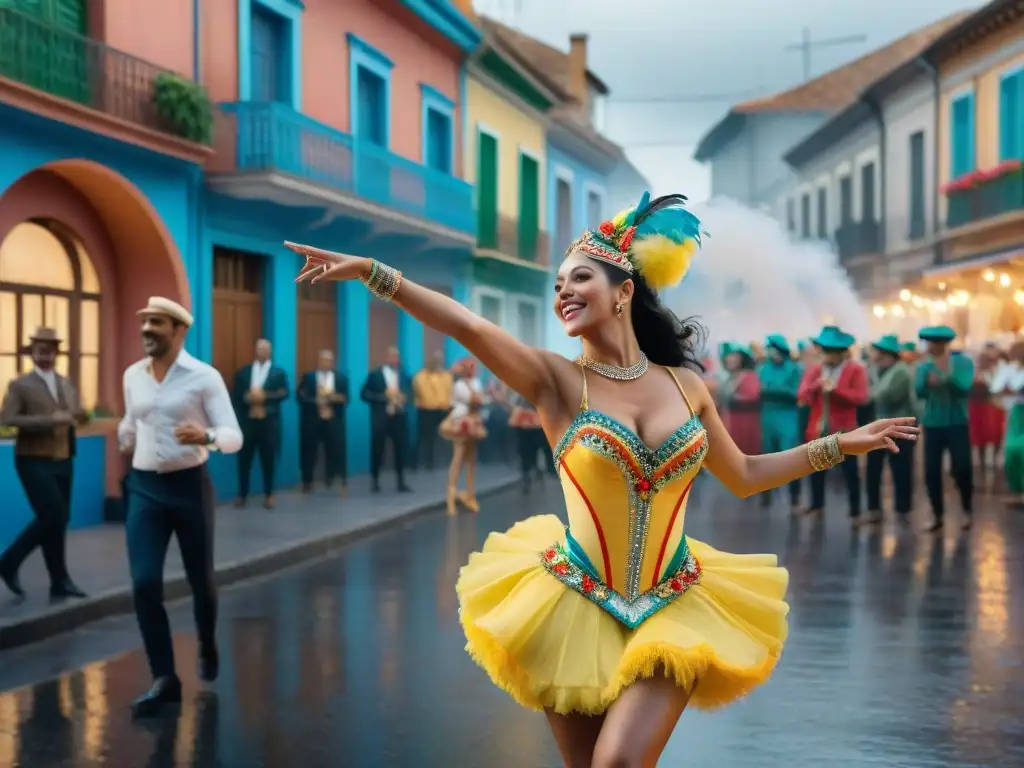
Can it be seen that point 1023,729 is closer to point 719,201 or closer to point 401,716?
point 401,716

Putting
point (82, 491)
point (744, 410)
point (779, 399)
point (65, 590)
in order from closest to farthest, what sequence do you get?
1. point (65, 590)
2. point (82, 491)
3. point (779, 399)
4. point (744, 410)

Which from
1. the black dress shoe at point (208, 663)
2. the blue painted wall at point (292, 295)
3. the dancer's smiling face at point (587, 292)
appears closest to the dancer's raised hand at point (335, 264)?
the dancer's smiling face at point (587, 292)

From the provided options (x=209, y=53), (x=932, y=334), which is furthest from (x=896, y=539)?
(x=209, y=53)

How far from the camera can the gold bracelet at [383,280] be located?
3743 mm

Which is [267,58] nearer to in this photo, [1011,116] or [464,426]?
[464,426]

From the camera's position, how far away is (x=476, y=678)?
274 inches

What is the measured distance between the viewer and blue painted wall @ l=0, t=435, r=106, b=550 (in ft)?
39.3

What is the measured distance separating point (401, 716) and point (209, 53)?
11399 millimetres

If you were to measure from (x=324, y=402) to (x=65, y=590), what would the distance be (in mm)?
7821

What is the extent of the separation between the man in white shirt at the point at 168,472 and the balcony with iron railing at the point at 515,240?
19.9 m

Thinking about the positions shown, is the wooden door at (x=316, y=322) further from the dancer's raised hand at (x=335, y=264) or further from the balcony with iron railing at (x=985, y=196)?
the dancer's raised hand at (x=335, y=264)

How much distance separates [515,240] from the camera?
29.1 metres

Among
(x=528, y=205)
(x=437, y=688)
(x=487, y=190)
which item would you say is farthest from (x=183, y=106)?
(x=528, y=205)

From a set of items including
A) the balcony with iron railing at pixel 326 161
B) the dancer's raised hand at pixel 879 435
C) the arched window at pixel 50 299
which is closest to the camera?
the dancer's raised hand at pixel 879 435
